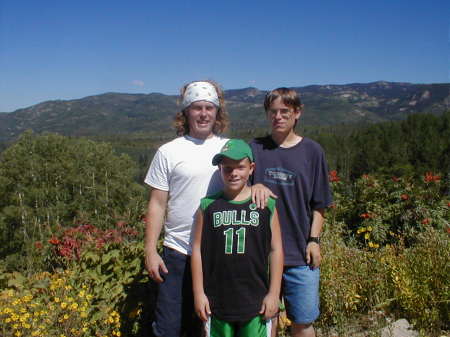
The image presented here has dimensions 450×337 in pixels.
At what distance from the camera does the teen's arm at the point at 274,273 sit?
85.7 inches

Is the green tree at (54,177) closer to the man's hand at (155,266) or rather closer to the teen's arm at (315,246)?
the man's hand at (155,266)

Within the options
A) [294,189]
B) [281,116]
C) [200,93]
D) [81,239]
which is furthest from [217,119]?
[81,239]

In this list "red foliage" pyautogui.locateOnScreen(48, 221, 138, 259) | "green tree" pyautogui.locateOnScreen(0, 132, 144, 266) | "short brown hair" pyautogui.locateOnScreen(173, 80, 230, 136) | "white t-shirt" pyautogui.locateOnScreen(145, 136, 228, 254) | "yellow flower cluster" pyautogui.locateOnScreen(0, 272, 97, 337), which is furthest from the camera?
"green tree" pyautogui.locateOnScreen(0, 132, 144, 266)

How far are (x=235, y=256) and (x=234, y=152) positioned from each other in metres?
0.57

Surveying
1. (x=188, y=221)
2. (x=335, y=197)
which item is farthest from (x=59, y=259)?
(x=335, y=197)

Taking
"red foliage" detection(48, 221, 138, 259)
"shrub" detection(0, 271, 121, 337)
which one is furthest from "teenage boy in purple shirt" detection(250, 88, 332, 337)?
"red foliage" detection(48, 221, 138, 259)

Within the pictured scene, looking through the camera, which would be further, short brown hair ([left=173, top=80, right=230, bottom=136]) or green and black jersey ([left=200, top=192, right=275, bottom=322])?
short brown hair ([left=173, top=80, right=230, bottom=136])

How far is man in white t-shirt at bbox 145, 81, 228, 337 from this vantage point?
2348 mm

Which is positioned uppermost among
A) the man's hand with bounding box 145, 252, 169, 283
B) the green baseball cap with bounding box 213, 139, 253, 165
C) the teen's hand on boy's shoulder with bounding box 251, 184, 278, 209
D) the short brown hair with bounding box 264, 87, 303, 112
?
the short brown hair with bounding box 264, 87, 303, 112

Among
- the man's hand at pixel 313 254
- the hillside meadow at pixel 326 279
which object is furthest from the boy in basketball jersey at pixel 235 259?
the hillside meadow at pixel 326 279

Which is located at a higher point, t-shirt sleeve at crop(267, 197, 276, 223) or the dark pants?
t-shirt sleeve at crop(267, 197, 276, 223)

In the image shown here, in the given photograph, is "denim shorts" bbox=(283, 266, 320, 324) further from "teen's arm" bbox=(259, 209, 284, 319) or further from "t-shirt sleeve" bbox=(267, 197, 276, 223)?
"t-shirt sleeve" bbox=(267, 197, 276, 223)

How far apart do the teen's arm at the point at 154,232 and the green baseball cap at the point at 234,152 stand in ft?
1.39

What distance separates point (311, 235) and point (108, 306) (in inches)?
66.1
